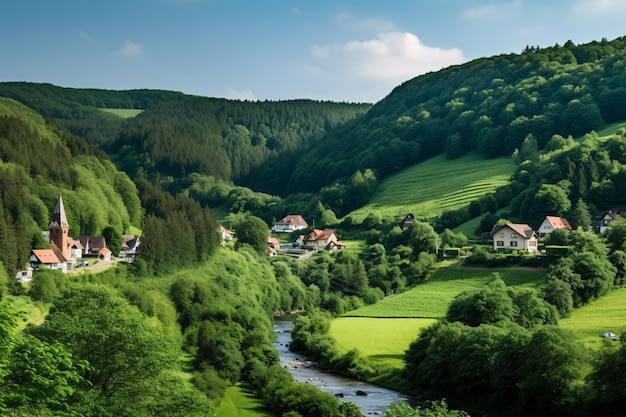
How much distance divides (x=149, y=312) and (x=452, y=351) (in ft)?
84.9

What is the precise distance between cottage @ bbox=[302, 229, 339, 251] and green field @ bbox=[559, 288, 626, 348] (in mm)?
67078

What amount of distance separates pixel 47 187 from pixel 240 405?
51.5 m

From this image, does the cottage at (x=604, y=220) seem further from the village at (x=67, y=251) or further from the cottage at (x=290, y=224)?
the cottage at (x=290, y=224)

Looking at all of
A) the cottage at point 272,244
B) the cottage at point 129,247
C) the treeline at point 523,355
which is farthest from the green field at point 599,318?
the cottage at point 272,244

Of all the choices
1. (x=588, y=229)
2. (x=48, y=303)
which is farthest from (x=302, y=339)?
(x=588, y=229)

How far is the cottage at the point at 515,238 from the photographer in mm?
112938

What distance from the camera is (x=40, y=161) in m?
105

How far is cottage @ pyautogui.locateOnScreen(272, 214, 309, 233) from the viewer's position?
18375cm

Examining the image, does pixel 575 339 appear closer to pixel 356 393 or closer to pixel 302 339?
pixel 356 393

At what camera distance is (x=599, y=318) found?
7712 cm

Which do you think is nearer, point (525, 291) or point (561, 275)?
point (525, 291)

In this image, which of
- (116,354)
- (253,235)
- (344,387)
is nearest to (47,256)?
(344,387)

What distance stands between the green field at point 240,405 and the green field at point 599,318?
87.5 ft

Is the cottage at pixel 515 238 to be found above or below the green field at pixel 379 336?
above
